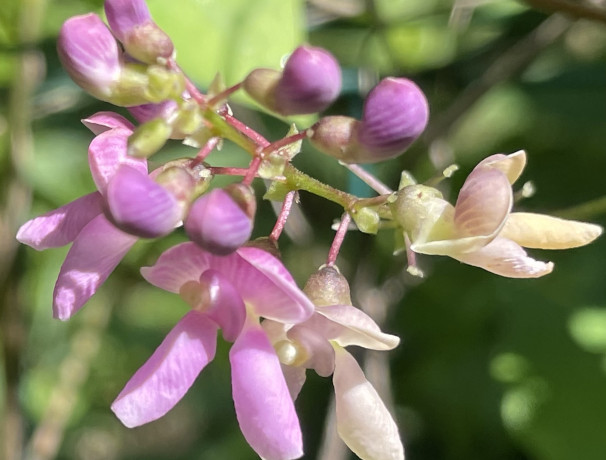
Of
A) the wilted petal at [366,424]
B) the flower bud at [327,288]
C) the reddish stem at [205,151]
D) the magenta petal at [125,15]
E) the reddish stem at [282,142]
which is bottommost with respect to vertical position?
the wilted petal at [366,424]

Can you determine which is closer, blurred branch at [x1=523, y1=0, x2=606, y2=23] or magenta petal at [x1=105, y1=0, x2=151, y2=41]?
magenta petal at [x1=105, y1=0, x2=151, y2=41]

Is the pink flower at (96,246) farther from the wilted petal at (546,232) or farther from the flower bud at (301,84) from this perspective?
the wilted petal at (546,232)

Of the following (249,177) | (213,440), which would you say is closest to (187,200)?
(249,177)

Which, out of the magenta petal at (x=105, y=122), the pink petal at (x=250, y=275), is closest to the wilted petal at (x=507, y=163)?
the pink petal at (x=250, y=275)

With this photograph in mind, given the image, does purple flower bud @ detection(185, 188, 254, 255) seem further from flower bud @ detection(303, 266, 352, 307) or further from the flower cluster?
flower bud @ detection(303, 266, 352, 307)

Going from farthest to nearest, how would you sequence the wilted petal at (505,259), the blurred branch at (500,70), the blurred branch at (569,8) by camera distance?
the blurred branch at (500,70)
the blurred branch at (569,8)
the wilted petal at (505,259)

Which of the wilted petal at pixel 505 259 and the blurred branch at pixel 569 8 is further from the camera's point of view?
the blurred branch at pixel 569 8

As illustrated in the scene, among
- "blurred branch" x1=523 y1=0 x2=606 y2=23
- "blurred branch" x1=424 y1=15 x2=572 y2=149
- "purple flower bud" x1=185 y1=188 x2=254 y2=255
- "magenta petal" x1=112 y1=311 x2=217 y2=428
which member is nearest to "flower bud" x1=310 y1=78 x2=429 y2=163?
"purple flower bud" x1=185 y1=188 x2=254 y2=255
